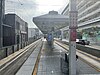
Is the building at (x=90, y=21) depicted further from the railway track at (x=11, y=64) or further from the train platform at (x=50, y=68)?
the train platform at (x=50, y=68)

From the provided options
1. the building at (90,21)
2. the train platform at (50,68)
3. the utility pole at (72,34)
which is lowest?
the train platform at (50,68)

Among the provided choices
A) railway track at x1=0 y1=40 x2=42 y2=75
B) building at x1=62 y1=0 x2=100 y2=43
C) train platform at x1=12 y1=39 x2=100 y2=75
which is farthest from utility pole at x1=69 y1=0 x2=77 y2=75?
building at x1=62 y1=0 x2=100 y2=43

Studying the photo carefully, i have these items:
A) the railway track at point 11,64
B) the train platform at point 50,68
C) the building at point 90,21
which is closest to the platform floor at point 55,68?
the train platform at point 50,68

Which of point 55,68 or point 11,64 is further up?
point 55,68

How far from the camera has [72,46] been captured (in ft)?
30.5

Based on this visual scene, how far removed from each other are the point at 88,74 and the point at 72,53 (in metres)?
1.97

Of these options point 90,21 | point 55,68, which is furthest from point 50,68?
point 90,21

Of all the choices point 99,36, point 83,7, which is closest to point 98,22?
point 99,36

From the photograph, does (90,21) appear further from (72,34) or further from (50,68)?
(72,34)

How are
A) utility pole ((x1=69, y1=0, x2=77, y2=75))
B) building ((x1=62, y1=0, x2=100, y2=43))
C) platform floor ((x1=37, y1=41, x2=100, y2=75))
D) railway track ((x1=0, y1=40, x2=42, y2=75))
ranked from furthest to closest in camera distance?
building ((x1=62, y1=0, x2=100, y2=43)) → railway track ((x1=0, y1=40, x2=42, y2=75)) → platform floor ((x1=37, y1=41, x2=100, y2=75)) → utility pole ((x1=69, y1=0, x2=77, y2=75))

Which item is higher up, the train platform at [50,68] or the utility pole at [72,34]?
the utility pole at [72,34]

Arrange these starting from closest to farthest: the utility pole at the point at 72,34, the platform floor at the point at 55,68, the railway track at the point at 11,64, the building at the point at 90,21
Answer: the utility pole at the point at 72,34, the platform floor at the point at 55,68, the railway track at the point at 11,64, the building at the point at 90,21

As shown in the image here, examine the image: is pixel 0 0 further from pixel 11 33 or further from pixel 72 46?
pixel 72 46

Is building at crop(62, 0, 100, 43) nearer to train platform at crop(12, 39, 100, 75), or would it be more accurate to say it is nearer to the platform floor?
train platform at crop(12, 39, 100, 75)
